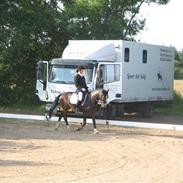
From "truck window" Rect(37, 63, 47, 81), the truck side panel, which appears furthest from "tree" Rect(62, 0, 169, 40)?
"truck window" Rect(37, 63, 47, 81)

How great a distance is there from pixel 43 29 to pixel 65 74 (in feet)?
38.1

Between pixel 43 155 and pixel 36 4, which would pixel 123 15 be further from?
pixel 43 155

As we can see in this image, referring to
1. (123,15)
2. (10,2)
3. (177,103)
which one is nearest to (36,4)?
(10,2)

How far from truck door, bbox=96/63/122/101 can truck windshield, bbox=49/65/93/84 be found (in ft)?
1.38

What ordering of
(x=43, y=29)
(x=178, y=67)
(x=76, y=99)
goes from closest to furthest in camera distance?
(x=76, y=99), (x=43, y=29), (x=178, y=67)

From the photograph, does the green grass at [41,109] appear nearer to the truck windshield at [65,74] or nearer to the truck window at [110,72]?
the truck windshield at [65,74]

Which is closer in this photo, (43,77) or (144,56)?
(43,77)

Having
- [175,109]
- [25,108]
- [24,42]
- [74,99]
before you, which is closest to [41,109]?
[25,108]

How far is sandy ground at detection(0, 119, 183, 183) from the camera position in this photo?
12688 mm

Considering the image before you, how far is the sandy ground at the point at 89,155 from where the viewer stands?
1269cm

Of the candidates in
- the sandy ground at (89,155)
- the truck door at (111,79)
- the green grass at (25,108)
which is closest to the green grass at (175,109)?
the green grass at (25,108)

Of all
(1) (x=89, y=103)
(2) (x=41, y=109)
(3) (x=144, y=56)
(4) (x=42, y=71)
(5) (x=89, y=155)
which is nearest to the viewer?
(5) (x=89, y=155)

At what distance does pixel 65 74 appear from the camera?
89.5 ft

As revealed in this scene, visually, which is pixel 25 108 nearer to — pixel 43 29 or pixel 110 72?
pixel 43 29
